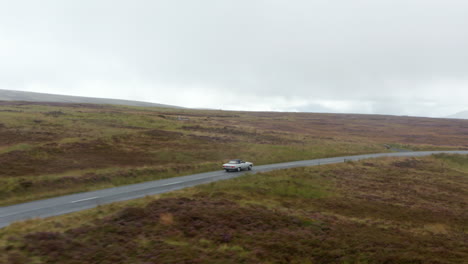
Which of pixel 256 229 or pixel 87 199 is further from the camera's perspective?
pixel 87 199

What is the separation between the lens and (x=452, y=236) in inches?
714

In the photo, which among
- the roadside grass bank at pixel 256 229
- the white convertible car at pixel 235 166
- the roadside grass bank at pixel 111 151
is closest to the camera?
the roadside grass bank at pixel 256 229

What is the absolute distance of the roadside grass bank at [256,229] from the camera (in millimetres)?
12070

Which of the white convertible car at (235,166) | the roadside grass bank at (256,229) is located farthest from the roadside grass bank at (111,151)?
the roadside grass bank at (256,229)

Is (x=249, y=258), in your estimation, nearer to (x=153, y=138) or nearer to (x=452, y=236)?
(x=452, y=236)

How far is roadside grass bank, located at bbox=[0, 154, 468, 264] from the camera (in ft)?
39.6

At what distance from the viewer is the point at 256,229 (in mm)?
16000

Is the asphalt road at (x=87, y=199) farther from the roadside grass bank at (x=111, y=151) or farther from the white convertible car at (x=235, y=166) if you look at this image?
the white convertible car at (x=235, y=166)

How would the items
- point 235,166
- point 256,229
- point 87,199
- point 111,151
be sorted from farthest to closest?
point 111,151 → point 235,166 → point 87,199 → point 256,229

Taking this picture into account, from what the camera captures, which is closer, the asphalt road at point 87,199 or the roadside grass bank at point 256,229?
the roadside grass bank at point 256,229

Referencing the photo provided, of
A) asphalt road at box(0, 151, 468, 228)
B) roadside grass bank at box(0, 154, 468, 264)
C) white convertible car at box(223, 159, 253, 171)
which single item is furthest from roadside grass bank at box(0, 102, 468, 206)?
roadside grass bank at box(0, 154, 468, 264)

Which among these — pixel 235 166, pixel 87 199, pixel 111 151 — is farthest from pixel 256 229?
pixel 111 151

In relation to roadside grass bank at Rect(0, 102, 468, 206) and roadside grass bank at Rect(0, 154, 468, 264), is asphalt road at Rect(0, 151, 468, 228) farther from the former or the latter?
roadside grass bank at Rect(0, 154, 468, 264)

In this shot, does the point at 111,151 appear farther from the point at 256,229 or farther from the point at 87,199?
Result: the point at 256,229
